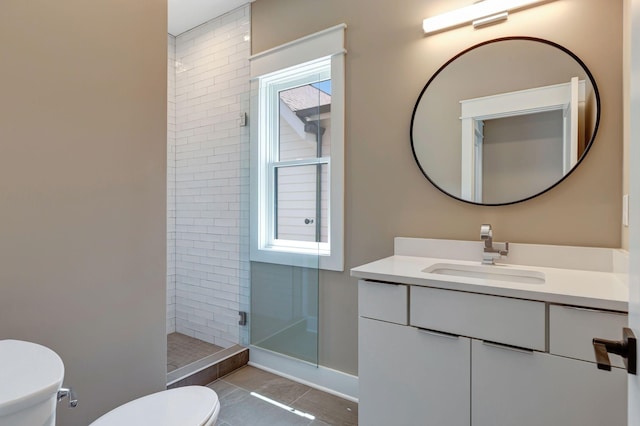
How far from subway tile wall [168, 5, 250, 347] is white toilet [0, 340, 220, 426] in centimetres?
151

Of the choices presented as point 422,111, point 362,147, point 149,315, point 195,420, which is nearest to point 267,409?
point 149,315

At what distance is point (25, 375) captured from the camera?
0.85 metres

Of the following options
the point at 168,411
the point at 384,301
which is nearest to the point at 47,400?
the point at 168,411

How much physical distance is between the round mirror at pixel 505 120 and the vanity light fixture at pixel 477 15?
12 cm

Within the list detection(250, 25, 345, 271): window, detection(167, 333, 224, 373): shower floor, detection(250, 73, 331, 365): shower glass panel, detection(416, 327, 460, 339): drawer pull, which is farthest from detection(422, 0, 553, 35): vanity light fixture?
detection(167, 333, 224, 373): shower floor

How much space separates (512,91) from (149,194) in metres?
1.87

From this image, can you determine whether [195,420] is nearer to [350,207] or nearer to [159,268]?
[159,268]

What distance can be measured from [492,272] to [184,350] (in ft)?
7.87

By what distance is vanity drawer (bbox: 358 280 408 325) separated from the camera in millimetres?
1401

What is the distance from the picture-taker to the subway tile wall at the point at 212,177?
2721mm

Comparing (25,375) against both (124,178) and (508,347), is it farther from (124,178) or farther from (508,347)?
(508,347)

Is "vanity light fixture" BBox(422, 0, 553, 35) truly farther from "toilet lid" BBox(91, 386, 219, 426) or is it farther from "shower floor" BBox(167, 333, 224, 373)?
"shower floor" BBox(167, 333, 224, 373)

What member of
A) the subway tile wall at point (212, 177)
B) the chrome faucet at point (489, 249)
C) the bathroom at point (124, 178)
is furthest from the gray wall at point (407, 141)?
the subway tile wall at point (212, 177)

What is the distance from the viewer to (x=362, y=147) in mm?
2105
